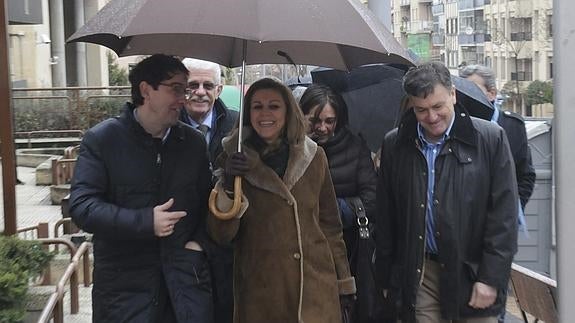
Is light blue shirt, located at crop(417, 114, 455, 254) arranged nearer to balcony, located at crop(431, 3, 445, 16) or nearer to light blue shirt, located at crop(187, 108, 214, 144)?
light blue shirt, located at crop(187, 108, 214, 144)

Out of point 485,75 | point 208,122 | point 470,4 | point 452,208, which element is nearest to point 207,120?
point 208,122

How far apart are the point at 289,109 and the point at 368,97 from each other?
1438 mm

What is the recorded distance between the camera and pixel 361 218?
4445mm

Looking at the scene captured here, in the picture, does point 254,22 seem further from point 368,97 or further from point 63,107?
point 63,107

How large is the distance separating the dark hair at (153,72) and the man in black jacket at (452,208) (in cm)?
102

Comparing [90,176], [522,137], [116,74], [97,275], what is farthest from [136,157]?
[116,74]

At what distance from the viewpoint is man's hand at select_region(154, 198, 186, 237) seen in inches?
134

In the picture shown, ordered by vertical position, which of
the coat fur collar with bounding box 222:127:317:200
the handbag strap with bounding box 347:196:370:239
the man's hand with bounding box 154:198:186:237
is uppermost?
the coat fur collar with bounding box 222:127:317:200

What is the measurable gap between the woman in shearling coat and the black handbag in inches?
19.4

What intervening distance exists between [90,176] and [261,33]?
89 centimetres

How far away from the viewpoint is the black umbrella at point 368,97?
523cm

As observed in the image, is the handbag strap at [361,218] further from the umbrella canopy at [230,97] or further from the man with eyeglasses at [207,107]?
the umbrella canopy at [230,97]

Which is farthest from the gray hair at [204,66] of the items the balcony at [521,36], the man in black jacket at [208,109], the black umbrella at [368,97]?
the balcony at [521,36]

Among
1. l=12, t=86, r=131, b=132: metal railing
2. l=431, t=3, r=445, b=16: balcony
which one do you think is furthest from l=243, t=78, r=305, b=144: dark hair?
l=431, t=3, r=445, b=16: balcony
